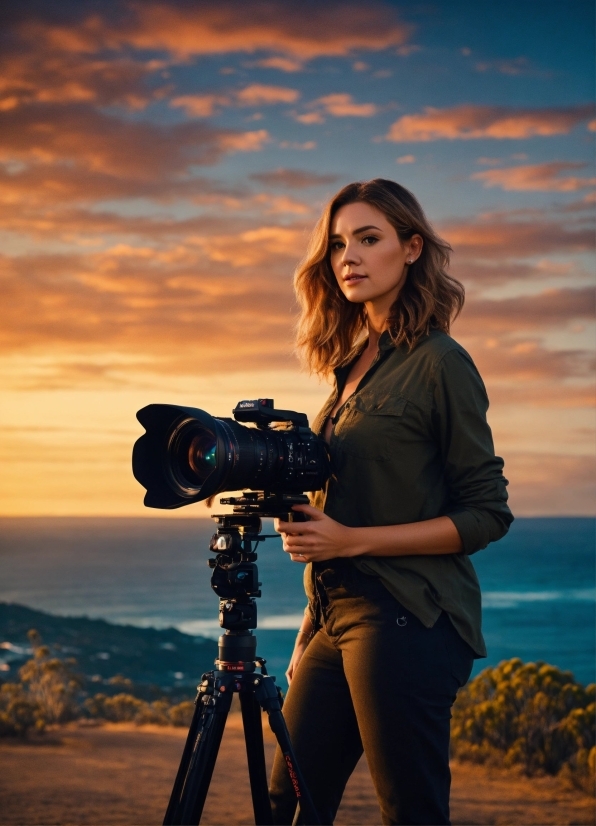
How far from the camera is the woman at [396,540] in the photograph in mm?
1681

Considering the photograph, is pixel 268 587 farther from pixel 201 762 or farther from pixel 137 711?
pixel 201 762

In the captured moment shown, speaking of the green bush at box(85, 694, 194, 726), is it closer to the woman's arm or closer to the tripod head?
the tripod head

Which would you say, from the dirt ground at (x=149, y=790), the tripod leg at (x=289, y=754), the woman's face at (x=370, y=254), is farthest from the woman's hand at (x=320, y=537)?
the dirt ground at (x=149, y=790)

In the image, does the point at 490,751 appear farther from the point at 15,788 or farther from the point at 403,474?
the point at 403,474

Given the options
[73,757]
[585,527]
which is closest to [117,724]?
[73,757]

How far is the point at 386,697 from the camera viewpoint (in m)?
1.67

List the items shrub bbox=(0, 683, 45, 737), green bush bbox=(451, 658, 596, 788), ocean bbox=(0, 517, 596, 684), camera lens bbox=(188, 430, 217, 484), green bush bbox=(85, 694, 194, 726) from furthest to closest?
ocean bbox=(0, 517, 596, 684) → green bush bbox=(85, 694, 194, 726) → shrub bbox=(0, 683, 45, 737) → green bush bbox=(451, 658, 596, 788) → camera lens bbox=(188, 430, 217, 484)

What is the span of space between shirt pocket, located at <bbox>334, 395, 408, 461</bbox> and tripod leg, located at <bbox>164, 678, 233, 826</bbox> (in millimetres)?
493

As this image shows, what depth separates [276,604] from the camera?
20.6 m

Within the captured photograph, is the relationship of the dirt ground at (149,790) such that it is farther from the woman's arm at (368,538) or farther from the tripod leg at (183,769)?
the woman's arm at (368,538)

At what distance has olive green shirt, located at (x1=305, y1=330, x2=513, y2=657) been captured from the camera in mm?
1717

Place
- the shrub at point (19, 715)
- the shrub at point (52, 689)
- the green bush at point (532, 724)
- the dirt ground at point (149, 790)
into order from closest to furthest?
the dirt ground at point (149, 790)
the green bush at point (532, 724)
the shrub at point (19, 715)
the shrub at point (52, 689)

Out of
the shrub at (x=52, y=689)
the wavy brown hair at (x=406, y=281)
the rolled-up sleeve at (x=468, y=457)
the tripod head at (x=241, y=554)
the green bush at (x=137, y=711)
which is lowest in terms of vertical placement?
the green bush at (x=137, y=711)

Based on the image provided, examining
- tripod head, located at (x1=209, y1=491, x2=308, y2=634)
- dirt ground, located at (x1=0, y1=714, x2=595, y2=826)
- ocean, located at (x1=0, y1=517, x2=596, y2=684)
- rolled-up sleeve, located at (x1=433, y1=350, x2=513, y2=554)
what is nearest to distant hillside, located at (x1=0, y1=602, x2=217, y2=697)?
ocean, located at (x1=0, y1=517, x2=596, y2=684)
